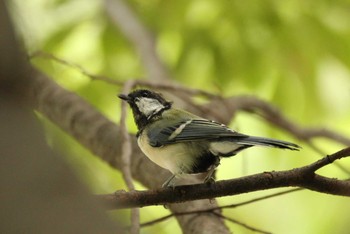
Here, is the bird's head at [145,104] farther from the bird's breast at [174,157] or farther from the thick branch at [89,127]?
the bird's breast at [174,157]

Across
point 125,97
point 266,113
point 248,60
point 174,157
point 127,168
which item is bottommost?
point 127,168

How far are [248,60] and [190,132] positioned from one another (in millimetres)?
1468

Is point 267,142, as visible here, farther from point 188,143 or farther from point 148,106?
point 148,106

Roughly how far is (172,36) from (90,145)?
112 cm

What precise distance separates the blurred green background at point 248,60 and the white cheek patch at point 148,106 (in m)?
0.69

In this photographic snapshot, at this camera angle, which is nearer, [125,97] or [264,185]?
[264,185]

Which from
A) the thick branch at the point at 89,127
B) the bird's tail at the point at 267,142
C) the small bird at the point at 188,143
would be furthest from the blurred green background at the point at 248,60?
the bird's tail at the point at 267,142

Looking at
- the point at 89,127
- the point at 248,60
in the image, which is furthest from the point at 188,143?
the point at 248,60

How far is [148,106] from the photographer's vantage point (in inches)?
96.5

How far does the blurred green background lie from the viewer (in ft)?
10.9

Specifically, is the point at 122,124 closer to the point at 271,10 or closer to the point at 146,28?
the point at 271,10

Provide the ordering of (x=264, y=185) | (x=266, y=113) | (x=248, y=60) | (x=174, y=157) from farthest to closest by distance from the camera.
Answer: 1. (x=248, y=60)
2. (x=266, y=113)
3. (x=174, y=157)
4. (x=264, y=185)

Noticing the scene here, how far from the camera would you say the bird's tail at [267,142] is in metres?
1.53

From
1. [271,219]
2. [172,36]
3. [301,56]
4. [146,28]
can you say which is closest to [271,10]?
[301,56]
